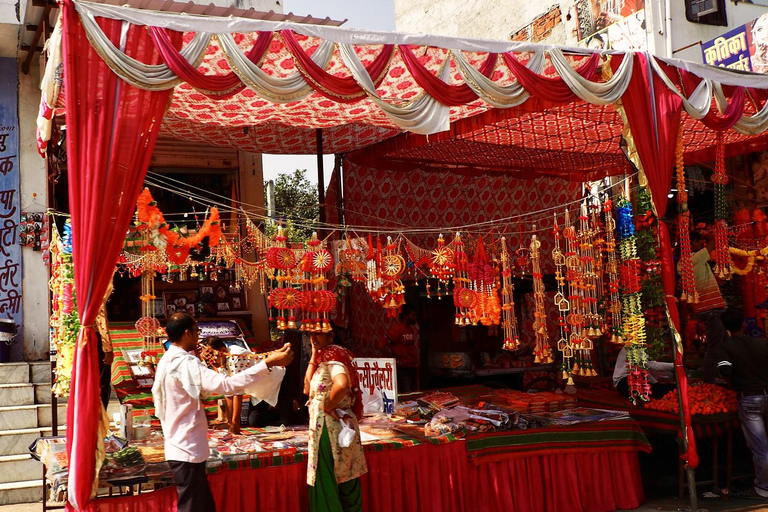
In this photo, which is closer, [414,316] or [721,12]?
[414,316]

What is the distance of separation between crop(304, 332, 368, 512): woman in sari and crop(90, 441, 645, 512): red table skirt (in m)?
0.33

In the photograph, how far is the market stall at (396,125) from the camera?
432 centimetres

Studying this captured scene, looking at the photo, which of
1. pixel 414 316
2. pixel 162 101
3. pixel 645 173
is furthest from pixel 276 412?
pixel 645 173

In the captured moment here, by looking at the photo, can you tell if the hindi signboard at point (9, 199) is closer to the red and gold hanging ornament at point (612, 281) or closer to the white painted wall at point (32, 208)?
the white painted wall at point (32, 208)

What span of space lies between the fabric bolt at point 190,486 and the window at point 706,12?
10559mm

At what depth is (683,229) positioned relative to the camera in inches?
246

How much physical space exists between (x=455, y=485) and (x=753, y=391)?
9.14 feet

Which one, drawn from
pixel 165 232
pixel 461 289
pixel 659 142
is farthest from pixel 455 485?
pixel 659 142

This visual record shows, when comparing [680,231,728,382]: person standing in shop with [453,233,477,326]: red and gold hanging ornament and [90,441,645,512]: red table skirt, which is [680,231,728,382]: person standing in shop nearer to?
[90,441,645,512]: red table skirt

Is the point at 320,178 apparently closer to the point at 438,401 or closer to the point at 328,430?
the point at 438,401

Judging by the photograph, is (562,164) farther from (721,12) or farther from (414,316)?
(721,12)

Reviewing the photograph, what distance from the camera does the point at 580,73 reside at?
575 cm

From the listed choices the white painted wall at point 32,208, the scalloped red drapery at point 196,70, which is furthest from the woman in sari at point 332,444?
the white painted wall at point 32,208

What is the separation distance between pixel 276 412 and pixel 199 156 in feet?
12.0
